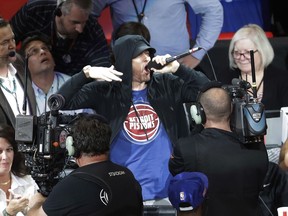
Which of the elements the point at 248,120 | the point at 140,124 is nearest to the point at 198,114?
the point at 248,120

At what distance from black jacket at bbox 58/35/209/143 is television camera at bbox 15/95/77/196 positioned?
0.49 meters

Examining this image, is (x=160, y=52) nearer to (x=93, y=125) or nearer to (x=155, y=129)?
(x=155, y=129)

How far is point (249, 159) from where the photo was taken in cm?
509

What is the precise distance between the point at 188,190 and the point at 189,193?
0.08 feet

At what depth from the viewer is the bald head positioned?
5.19 metres

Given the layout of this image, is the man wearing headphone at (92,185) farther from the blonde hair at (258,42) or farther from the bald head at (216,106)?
the blonde hair at (258,42)

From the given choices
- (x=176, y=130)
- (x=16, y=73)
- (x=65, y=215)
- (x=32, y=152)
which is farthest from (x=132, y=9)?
(x=65, y=215)

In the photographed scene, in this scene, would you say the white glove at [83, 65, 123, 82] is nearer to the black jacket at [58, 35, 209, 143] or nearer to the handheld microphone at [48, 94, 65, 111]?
the black jacket at [58, 35, 209, 143]

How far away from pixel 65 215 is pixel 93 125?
0.53 m

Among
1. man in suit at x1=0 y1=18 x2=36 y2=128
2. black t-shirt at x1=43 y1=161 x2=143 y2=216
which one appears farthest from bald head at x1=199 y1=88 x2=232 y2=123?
man in suit at x1=0 y1=18 x2=36 y2=128

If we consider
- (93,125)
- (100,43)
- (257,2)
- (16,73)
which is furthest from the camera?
(257,2)

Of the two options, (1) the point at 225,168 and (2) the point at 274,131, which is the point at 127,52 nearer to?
(1) the point at 225,168

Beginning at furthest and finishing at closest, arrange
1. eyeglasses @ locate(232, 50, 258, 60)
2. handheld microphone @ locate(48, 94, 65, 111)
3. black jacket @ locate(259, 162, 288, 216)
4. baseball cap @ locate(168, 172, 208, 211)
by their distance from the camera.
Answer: eyeglasses @ locate(232, 50, 258, 60) → black jacket @ locate(259, 162, 288, 216) → handheld microphone @ locate(48, 94, 65, 111) → baseball cap @ locate(168, 172, 208, 211)

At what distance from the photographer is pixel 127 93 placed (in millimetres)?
5621
